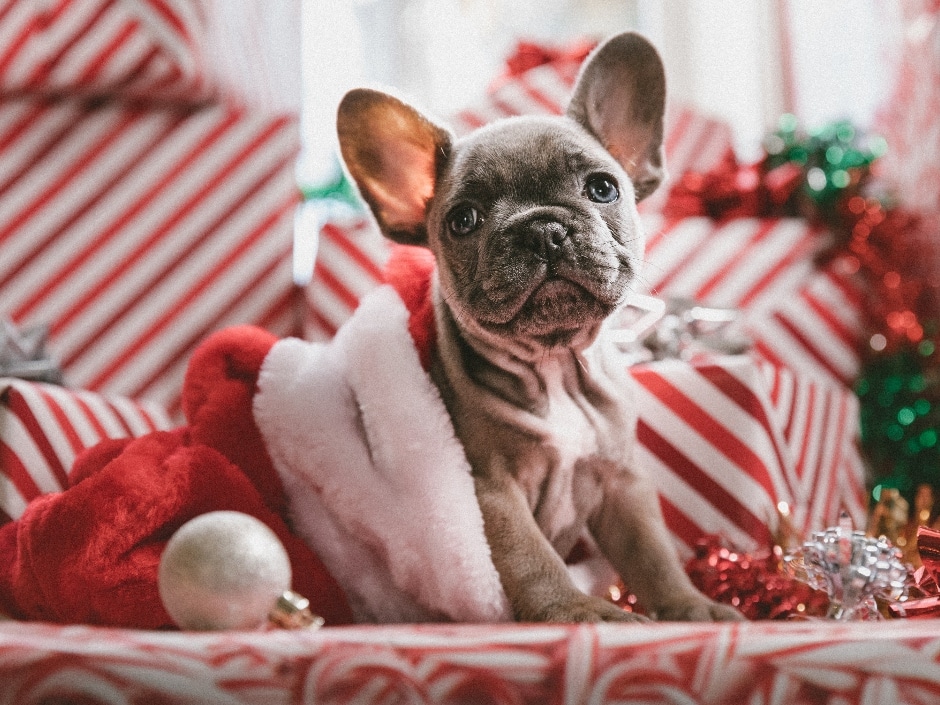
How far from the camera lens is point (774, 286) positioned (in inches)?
69.1

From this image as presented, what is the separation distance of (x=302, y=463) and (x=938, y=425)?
1315 millimetres

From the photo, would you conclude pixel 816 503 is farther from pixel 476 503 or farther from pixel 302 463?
pixel 302 463

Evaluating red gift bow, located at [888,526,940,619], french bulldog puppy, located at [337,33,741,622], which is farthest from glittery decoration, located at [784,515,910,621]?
french bulldog puppy, located at [337,33,741,622]

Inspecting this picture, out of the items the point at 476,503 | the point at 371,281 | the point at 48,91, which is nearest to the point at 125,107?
the point at 48,91

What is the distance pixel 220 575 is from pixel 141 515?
7.8 inches

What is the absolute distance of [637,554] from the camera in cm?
96

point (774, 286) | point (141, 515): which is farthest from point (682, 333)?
point (141, 515)

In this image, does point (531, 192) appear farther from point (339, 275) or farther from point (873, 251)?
point (873, 251)

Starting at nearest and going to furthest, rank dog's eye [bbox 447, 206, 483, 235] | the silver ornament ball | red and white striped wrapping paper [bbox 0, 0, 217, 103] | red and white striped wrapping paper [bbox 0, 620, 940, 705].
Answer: red and white striped wrapping paper [bbox 0, 620, 940, 705] → the silver ornament ball → dog's eye [bbox 447, 206, 483, 235] → red and white striped wrapping paper [bbox 0, 0, 217, 103]

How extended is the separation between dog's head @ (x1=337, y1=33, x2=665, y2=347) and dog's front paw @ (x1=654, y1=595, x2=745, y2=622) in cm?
31

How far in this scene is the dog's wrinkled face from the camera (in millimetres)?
813

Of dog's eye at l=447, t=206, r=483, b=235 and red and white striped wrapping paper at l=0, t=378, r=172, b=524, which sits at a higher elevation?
dog's eye at l=447, t=206, r=483, b=235

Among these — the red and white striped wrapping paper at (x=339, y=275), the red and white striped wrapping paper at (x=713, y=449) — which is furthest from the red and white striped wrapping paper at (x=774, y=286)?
the red and white striped wrapping paper at (x=339, y=275)

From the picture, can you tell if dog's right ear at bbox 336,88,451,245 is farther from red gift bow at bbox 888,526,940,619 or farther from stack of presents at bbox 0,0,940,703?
red gift bow at bbox 888,526,940,619
